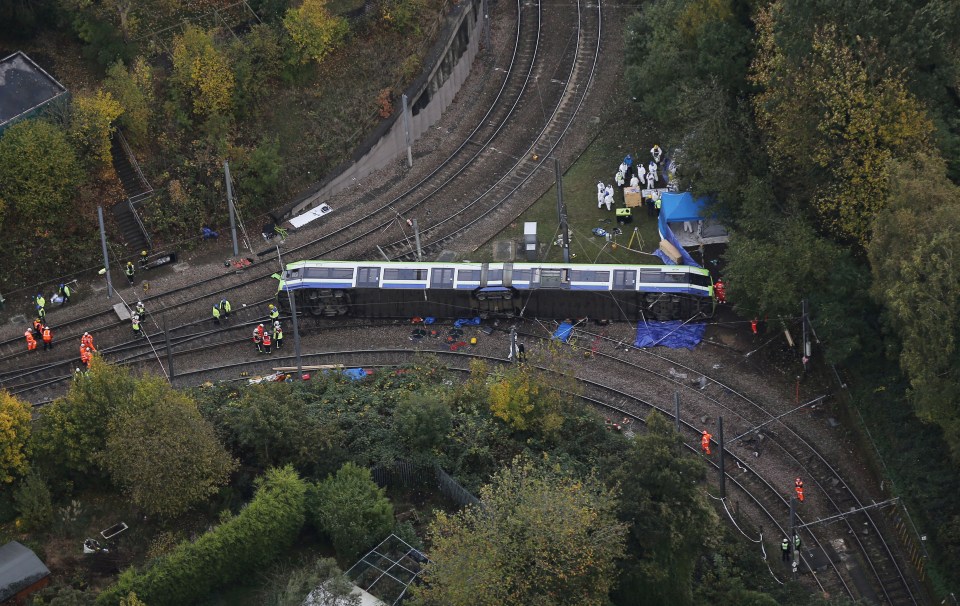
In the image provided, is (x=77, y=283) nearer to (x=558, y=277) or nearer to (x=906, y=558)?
(x=558, y=277)

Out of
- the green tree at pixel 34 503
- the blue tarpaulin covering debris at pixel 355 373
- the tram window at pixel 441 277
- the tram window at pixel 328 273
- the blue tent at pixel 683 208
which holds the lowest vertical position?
the blue tarpaulin covering debris at pixel 355 373

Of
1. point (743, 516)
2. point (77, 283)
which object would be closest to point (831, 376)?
point (743, 516)

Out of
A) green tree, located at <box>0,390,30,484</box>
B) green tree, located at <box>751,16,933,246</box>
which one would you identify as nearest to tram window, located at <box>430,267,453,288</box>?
green tree, located at <box>751,16,933,246</box>

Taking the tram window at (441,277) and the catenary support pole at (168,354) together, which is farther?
the tram window at (441,277)

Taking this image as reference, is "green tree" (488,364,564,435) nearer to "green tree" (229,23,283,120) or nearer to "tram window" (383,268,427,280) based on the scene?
"tram window" (383,268,427,280)

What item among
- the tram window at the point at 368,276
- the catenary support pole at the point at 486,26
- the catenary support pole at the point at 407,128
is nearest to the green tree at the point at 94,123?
the catenary support pole at the point at 407,128

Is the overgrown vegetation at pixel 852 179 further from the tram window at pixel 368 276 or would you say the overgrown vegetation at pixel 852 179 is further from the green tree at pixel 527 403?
the tram window at pixel 368 276

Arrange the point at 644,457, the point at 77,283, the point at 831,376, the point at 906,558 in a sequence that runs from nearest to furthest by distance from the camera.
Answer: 1. the point at 644,457
2. the point at 906,558
3. the point at 831,376
4. the point at 77,283

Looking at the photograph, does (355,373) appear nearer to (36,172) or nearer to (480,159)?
(480,159)
